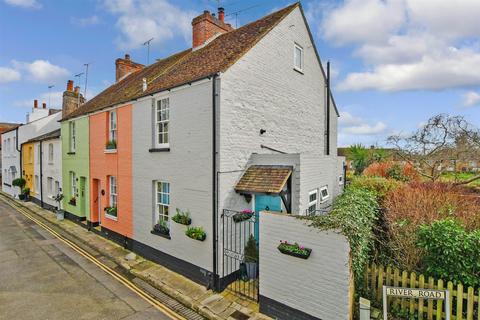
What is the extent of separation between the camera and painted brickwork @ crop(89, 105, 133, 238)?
1267 cm

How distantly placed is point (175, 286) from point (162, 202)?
11.1 ft

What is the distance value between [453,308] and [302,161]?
5.26m

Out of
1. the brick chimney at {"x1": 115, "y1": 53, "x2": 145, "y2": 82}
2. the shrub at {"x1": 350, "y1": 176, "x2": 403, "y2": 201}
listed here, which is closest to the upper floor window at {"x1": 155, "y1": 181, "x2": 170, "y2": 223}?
the shrub at {"x1": 350, "y1": 176, "x2": 403, "y2": 201}

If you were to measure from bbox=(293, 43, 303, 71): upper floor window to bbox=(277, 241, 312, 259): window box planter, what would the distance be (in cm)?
913

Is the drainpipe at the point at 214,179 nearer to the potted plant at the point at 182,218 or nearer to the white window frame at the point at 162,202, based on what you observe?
the potted plant at the point at 182,218

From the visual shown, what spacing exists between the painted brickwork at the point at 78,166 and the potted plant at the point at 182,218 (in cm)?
917

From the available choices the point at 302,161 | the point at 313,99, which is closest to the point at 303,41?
the point at 313,99

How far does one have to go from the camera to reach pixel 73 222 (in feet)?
58.9

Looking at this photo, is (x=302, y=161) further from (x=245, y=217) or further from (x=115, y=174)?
(x=115, y=174)

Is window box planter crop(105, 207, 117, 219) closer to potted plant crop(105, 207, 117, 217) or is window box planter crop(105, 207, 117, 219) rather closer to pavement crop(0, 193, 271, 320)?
potted plant crop(105, 207, 117, 217)

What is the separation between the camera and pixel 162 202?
11.2 metres

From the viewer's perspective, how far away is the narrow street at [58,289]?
7816mm

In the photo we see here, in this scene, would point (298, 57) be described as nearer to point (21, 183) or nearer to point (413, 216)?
point (413, 216)

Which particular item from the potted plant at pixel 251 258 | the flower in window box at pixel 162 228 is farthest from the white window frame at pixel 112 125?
the potted plant at pixel 251 258
